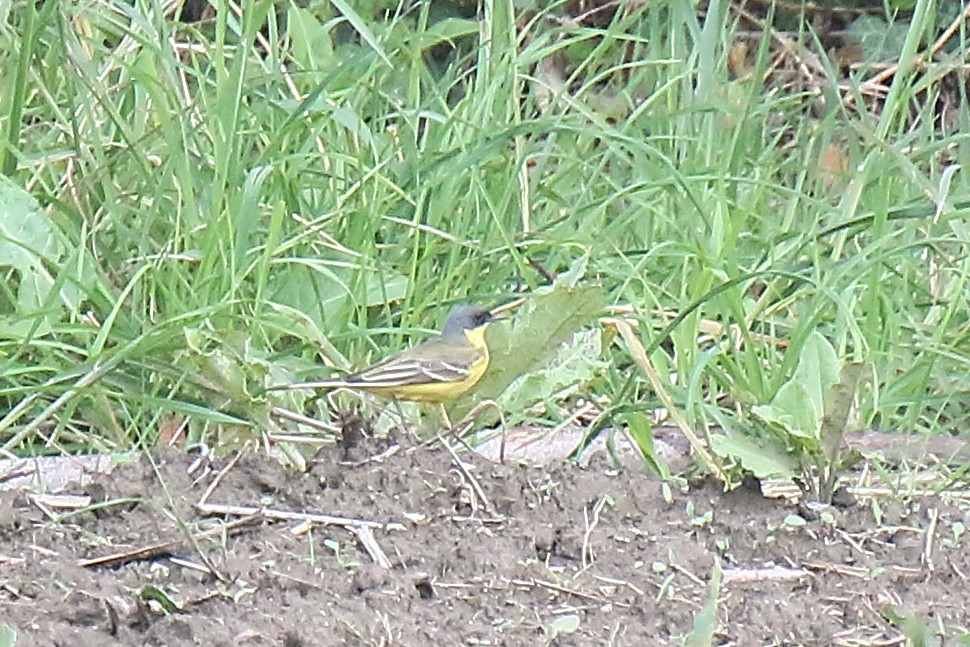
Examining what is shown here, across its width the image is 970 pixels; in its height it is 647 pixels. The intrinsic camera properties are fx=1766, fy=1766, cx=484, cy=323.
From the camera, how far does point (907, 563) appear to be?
284cm

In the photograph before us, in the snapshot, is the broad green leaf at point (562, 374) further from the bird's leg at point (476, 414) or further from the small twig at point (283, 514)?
the small twig at point (283, 514)

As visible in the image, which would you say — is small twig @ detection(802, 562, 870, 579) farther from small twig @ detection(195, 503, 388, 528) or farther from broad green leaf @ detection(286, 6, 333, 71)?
broad green leaf @ detection(286, 6, 333, 71)

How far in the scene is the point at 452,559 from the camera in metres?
2.70

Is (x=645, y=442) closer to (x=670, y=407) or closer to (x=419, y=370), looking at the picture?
(x=670, y=407)

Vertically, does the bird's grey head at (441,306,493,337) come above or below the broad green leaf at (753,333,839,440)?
below

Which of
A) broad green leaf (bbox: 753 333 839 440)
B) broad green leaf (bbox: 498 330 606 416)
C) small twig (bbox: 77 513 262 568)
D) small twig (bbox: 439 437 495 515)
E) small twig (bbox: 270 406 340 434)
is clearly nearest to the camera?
small twig (bbox: 77 513 262 568)

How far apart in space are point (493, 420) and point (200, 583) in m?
1.21

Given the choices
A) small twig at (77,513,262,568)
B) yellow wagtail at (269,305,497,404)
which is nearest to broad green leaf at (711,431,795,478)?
yellow wagtail at (269,305,497,404)

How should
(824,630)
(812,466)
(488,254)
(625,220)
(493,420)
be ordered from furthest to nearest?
(625,220) < (488,254) < (493,420) < (812,466) < (824,630)

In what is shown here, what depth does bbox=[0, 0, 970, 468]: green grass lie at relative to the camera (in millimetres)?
3885

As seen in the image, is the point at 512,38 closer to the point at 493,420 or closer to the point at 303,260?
the point at 303,260

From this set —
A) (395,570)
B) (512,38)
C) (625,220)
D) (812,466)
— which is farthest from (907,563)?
(512,38)

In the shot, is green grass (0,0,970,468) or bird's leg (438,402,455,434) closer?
bird's leg (438,402,455,434)

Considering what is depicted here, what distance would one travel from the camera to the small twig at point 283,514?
2844 millimetres
